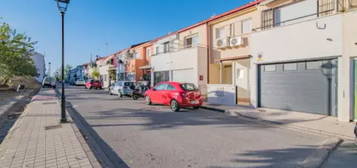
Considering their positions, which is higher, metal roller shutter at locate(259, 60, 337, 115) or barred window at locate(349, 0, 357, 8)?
barred window at locate(349, 0, 357, 8)

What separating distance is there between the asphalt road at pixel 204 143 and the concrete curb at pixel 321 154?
153mm

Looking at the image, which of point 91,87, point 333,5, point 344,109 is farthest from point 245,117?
point 91,87

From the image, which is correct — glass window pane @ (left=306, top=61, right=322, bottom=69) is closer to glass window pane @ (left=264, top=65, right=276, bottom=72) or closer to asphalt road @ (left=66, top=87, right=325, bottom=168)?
glass window pane @ (left=264, top=65, right=276, bottom=72)

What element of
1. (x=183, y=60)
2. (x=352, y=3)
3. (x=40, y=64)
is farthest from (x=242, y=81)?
(x=40, y=64)

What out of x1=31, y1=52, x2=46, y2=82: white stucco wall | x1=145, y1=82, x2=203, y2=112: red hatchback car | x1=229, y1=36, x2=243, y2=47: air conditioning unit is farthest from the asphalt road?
x1=31, y1=52, x2=46, y2=82: white stucco wall

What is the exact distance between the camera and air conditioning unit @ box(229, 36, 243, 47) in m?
15.7

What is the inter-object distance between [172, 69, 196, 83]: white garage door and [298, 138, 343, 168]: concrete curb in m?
12.8

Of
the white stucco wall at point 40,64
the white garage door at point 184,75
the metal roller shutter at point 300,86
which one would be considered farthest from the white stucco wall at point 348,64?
the white stucco wall at point 40,64

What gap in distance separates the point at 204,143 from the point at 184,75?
13.8m

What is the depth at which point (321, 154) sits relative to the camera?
5.89 m

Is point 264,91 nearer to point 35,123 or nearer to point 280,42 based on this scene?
point 280,42

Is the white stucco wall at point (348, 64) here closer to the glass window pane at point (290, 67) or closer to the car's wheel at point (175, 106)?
the glass window pane at point (290, 67)

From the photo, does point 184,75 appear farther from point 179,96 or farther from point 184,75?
point 179,96

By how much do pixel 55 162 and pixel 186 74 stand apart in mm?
15752
